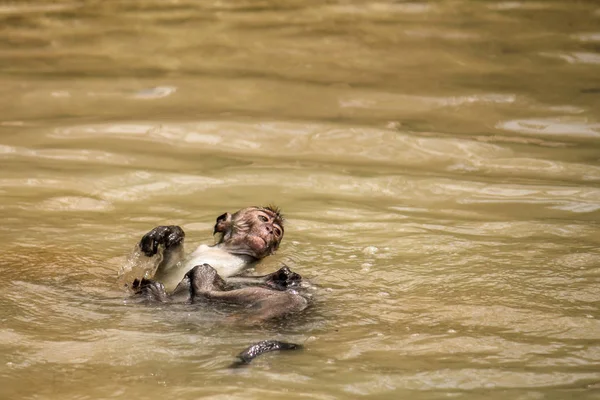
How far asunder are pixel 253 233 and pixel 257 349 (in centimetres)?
175

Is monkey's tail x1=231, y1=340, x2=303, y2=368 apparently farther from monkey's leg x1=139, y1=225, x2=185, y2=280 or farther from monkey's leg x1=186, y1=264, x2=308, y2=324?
monkey's leg x1=139, y1=225, x2=185, y2=280

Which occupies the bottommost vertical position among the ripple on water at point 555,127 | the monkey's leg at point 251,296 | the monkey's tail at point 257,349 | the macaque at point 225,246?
the monkey's tail at point 257,349

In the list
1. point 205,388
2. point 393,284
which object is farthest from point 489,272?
point 205,388

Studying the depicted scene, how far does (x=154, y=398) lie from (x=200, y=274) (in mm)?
1272

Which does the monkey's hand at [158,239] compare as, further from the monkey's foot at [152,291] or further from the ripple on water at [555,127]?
the ripple on water at [555,127]

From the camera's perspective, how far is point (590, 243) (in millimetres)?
6812

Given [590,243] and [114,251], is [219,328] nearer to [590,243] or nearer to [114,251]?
[114,251]

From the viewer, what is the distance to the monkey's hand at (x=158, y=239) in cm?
621

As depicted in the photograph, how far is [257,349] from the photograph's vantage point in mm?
4824

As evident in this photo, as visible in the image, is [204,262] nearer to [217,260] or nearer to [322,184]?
[217,260]

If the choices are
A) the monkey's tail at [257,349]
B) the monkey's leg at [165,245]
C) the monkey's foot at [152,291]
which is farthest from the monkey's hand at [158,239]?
the monkey's tail at [257,349]

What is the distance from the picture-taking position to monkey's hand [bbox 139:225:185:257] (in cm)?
621

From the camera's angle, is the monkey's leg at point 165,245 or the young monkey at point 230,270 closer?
the young monkey at point 230,270

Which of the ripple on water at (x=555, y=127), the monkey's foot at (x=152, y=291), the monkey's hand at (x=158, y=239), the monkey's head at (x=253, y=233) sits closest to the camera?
the monkey's foot at (x=152, y=291)
